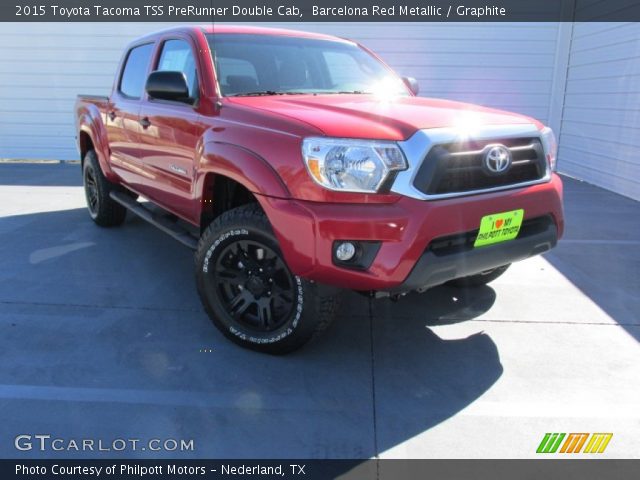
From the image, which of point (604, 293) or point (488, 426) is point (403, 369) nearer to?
point (488, 426)

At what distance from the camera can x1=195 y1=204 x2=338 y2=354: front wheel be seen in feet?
9.05

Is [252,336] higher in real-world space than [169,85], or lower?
lower

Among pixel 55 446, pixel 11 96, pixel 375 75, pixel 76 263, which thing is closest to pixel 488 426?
pixel 55 446

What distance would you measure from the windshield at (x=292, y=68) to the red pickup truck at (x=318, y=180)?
0.01m

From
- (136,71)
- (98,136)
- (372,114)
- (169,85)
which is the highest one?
(136,71)

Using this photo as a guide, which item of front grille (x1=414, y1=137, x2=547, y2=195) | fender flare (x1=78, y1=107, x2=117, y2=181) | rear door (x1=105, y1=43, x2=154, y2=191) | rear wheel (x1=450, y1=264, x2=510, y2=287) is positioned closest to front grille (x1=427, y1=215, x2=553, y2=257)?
front grille (x1=414, y1=137, x2=547, y2=195)

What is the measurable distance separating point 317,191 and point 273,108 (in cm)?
69

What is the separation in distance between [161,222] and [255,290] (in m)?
1.54

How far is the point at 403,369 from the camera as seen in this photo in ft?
9.52

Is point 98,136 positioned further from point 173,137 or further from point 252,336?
point 252,336

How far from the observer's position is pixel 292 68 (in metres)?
3.68

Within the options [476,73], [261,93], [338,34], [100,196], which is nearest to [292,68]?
[261,93]

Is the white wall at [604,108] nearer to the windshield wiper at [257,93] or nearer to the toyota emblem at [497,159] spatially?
the toyota emblem at [497,159]

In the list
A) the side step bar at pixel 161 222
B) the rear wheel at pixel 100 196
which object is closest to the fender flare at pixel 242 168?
the side step bar at pixel 161 222
